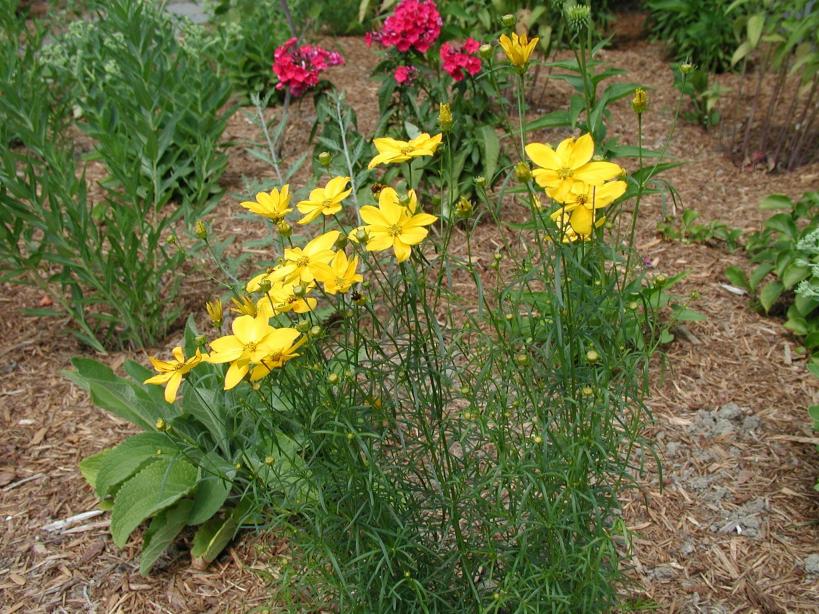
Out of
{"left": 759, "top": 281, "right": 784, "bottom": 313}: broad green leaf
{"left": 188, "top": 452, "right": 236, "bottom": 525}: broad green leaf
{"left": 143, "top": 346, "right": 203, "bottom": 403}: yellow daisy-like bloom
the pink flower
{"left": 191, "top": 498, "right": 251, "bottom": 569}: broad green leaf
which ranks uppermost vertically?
{"left": 143, "top": 346, "right": 203, "bottom": 403}: yellow daisy-like bloom

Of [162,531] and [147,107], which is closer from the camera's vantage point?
[162,531]

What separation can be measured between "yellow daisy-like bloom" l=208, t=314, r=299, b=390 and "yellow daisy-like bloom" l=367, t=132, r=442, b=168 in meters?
0.35

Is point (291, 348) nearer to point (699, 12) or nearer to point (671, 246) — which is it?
point (671, 246)

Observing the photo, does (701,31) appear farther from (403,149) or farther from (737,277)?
(403,149)

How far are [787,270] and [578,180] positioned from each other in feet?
6.26

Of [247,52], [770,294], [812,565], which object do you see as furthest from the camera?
A: [247,52]

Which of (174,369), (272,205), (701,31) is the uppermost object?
(272,205)

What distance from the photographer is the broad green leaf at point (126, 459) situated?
2234mm

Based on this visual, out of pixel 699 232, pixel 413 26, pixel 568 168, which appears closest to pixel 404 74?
pixel 413 26

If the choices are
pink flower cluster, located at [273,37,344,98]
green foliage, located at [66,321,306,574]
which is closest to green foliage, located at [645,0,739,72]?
pink flower cluster, located at [273,37,344,98]

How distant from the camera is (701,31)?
488cm

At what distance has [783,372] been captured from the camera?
274cm

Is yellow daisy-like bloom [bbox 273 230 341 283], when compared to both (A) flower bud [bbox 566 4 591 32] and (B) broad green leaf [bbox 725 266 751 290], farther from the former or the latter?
(B) broad green leaf [bbox 725 266 751 290]

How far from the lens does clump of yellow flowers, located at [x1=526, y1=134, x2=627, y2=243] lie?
4.11ft
